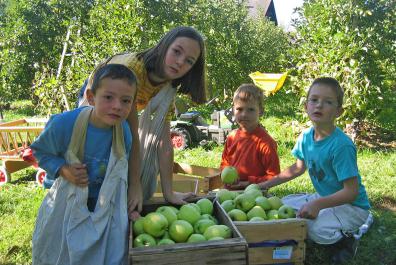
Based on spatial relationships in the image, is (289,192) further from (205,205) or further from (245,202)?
(205,205)

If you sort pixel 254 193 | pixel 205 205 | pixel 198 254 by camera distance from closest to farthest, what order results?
pixel 198 254 < pixel 205 205 < pixel 254 193

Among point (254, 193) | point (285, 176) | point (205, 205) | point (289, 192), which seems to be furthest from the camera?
point (289, 192)

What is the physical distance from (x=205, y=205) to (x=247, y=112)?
4.21 feet

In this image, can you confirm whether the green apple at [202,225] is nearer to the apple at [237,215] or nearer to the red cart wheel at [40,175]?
the apple at [237,215]

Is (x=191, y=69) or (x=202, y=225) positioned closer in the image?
(x=202, y=225)

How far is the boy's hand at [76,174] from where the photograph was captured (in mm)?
2039

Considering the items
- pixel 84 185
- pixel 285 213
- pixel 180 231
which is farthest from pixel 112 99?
pixel 285 213

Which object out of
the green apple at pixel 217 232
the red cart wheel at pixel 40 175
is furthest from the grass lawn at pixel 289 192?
the green apple at pixel 217 232

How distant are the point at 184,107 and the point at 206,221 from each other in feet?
16.9

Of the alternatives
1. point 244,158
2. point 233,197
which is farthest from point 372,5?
point 233,197

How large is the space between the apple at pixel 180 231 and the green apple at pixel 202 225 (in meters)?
0.03

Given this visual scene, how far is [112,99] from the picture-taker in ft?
6.71

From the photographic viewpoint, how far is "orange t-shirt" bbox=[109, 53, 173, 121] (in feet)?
8.10

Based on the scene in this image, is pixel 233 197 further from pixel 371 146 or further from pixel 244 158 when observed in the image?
pixel 371 146
